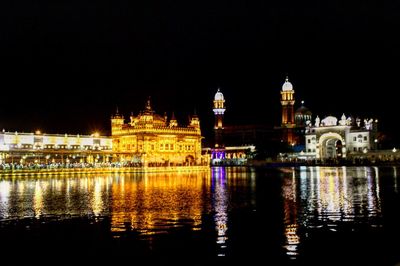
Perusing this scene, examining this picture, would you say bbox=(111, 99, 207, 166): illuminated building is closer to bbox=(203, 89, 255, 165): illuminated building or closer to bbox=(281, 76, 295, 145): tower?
bbox=(203, 89, 255, 165): illuminated building

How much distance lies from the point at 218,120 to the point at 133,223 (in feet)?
354

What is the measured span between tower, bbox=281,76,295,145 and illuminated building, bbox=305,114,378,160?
10.9m

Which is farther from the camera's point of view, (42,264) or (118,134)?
(118,134)

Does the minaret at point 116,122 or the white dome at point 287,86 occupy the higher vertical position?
the white dome at point 287,86

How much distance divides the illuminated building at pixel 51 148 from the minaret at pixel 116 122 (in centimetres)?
299

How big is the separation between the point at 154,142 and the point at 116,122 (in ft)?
39.0

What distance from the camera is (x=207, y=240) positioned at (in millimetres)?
13297

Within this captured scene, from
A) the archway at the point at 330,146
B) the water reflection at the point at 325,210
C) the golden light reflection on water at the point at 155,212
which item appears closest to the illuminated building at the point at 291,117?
the archway at the point at 330,146

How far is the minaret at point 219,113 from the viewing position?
121500mm

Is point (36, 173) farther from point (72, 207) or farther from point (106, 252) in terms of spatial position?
point (106, 252)

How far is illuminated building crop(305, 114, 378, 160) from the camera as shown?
88.2m

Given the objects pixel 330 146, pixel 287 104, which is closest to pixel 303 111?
pixel 287 104

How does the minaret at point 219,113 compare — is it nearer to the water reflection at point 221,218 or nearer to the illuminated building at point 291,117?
Answer: the illuminated building at point 291,117

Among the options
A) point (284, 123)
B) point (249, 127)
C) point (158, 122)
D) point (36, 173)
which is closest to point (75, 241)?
point (36, 173)
